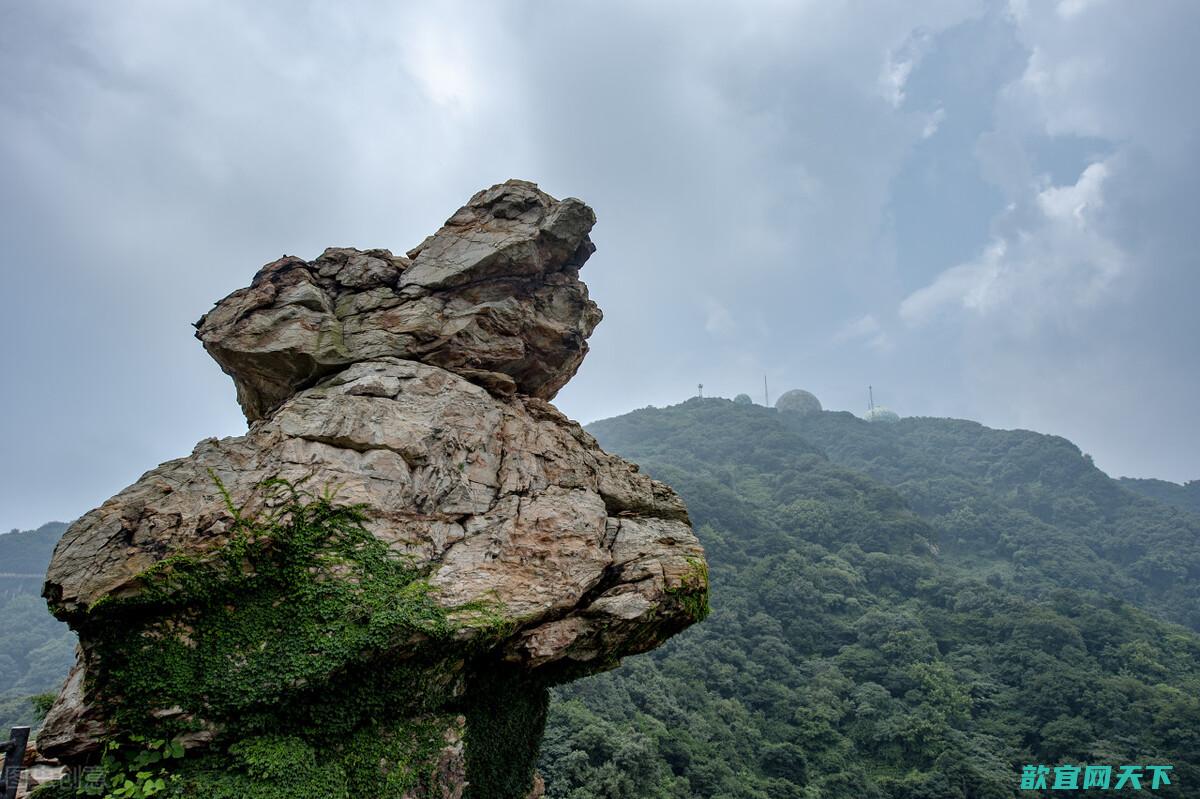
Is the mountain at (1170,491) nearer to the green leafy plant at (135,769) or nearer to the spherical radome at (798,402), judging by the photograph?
the spherical radome at (798,402)

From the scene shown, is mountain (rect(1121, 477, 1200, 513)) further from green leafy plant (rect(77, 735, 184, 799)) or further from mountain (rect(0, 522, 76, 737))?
mountain (rect(0, 522, 76, 737))

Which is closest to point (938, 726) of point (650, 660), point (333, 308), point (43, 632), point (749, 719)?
point (749, 719)

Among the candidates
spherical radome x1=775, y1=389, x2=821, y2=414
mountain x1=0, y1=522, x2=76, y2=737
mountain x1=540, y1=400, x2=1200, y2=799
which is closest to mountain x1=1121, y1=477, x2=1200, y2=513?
mountain x1=540, y1=400, x2=1200, y2=799

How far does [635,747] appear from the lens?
89.9 ft

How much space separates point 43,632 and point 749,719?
96.5 m

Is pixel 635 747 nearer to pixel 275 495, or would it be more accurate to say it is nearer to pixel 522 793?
pixel 522 793

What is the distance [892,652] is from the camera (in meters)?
44.3

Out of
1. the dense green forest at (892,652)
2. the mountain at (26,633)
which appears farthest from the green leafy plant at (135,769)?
the mountain at (26,633)

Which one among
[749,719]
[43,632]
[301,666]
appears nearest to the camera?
[301,666]

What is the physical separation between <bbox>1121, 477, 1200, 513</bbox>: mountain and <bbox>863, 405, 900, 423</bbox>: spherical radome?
3967cm

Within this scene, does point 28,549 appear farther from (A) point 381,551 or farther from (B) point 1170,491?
(B) point 1170,491

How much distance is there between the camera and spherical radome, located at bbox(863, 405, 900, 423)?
126375mm

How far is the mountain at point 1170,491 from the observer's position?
106 meters

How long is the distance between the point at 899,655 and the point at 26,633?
349ft
